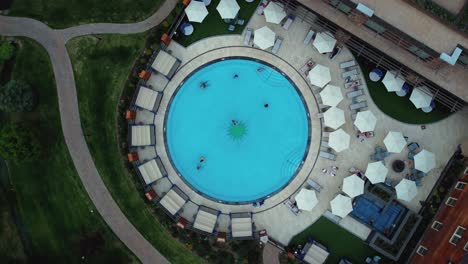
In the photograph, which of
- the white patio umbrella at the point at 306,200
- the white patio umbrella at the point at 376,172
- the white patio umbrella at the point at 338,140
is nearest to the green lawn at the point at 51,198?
the white patio umbrella at the point at 306,200

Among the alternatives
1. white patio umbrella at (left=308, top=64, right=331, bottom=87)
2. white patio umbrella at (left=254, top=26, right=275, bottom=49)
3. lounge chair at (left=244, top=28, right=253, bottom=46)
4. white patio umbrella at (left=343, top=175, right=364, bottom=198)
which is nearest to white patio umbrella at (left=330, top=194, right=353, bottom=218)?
white patio umbrella at (left=343, top=175, right=364, bottom=198)

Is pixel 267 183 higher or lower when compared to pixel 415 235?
lower

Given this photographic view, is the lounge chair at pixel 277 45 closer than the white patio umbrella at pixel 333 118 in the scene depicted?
No

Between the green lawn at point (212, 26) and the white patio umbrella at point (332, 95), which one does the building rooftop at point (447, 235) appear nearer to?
the white patio umbrella at point (332, 95)

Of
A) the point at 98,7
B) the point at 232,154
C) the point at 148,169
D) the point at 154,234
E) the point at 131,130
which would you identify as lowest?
the point at 154,234

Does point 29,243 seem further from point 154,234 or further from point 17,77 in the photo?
point 17,77

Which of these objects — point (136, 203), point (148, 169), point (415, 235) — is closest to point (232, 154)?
point (148, 169)

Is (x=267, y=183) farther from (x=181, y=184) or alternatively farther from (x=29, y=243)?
(x=29, y=243)
